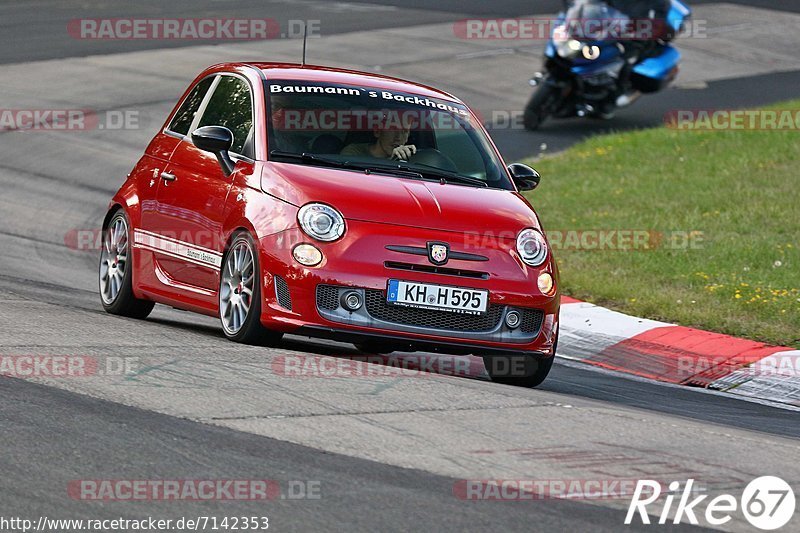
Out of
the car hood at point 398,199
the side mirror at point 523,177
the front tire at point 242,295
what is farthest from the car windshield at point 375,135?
the front tire at point 242,295

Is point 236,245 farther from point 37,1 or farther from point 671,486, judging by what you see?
point 37,1

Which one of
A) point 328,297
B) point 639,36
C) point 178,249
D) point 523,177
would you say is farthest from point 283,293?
point 639,36

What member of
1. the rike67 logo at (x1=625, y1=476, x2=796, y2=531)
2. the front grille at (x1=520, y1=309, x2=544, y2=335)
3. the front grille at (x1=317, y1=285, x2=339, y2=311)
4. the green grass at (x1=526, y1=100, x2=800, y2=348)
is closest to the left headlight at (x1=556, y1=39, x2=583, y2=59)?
the green grass at (x1=526, y1=100, x2=800, y2=348)

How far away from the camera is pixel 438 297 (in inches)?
324

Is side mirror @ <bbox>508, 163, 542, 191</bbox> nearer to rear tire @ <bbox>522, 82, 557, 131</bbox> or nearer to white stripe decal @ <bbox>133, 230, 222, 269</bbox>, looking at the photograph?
white stripe decal @ <bbox>133, 230, 222, 269</bbox>

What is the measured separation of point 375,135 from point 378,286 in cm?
139

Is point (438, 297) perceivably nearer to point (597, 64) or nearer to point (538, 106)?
point (538, 106)

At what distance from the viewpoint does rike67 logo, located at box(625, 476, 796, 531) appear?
5.58 meters

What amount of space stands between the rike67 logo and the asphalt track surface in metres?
0.11

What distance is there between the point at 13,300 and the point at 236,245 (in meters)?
1.85

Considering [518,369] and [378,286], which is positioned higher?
[378,286]

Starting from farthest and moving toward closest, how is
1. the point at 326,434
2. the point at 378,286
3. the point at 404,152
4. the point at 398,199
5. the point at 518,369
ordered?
1. the point at 404,152
2. the point at 518,369
3. the point at 398,199
4. the point at 378,286
5. the point at 326,434

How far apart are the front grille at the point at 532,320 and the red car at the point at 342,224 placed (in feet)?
0.04

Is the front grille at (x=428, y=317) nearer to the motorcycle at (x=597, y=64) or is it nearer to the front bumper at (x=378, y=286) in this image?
the front bumper at (x=378, y=286)
